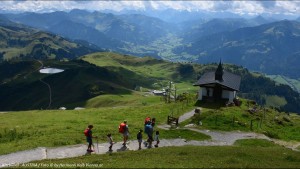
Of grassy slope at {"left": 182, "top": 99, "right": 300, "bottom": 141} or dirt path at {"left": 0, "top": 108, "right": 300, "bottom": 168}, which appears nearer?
dirt path at {"left": 0, "top": 108, "right": 300, "bottom": 168}

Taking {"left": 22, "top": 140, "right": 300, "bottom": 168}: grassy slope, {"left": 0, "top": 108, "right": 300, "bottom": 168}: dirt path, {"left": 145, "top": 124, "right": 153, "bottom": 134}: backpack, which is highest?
{"left": 145, "top": 124, "right": 153, "bottom": 134}: backpack

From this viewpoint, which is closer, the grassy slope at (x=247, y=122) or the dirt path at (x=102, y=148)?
the dirt path at (x=102, y=148)

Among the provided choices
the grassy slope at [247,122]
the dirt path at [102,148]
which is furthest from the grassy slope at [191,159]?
the grassy slope at [247,122]

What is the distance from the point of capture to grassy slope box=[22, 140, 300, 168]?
3103cm

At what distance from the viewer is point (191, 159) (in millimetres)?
33625

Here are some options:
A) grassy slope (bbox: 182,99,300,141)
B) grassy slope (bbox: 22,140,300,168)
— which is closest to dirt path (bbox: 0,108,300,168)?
grassy slope (bbox: 182,99,300,141)

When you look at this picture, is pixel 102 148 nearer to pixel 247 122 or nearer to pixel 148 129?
pixel 148 129

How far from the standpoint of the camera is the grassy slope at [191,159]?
31.0 metres

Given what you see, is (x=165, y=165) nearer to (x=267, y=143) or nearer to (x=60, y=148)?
(x=60, y=148)

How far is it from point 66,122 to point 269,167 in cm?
3930

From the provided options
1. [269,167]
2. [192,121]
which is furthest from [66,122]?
[269,167]

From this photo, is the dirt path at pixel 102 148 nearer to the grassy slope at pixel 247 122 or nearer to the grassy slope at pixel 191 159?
the grassy slope at pixel 247 122

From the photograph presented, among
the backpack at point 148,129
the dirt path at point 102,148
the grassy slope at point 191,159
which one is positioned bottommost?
the dirt path at point 102,148

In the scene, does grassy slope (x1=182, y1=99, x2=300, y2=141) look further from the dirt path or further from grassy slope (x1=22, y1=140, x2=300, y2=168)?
grassy slope (x1=22, y1=140, x2=300, y2=168)
